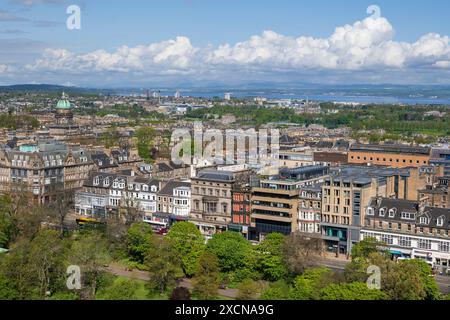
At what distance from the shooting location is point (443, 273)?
5541 centimetres

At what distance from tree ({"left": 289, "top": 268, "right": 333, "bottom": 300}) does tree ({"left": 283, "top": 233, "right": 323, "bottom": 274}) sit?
198cm

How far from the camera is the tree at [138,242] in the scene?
55.6 m

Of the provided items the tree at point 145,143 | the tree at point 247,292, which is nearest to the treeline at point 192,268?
the tree at point 247,292

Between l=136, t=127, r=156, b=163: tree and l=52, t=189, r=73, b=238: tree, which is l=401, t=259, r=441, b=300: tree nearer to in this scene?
l=52, t=189, r=73, b=238: tree

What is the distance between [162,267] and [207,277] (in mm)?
3939

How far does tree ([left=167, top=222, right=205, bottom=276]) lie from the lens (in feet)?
173

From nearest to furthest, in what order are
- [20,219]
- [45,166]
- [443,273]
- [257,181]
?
[443,273], [20,219], [257,181], [45,166]

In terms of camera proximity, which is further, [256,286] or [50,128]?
[50,128]

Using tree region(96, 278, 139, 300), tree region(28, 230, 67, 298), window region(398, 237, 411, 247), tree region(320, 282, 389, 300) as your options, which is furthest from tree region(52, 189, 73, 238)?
tree region(320, 282, 389, 300)
